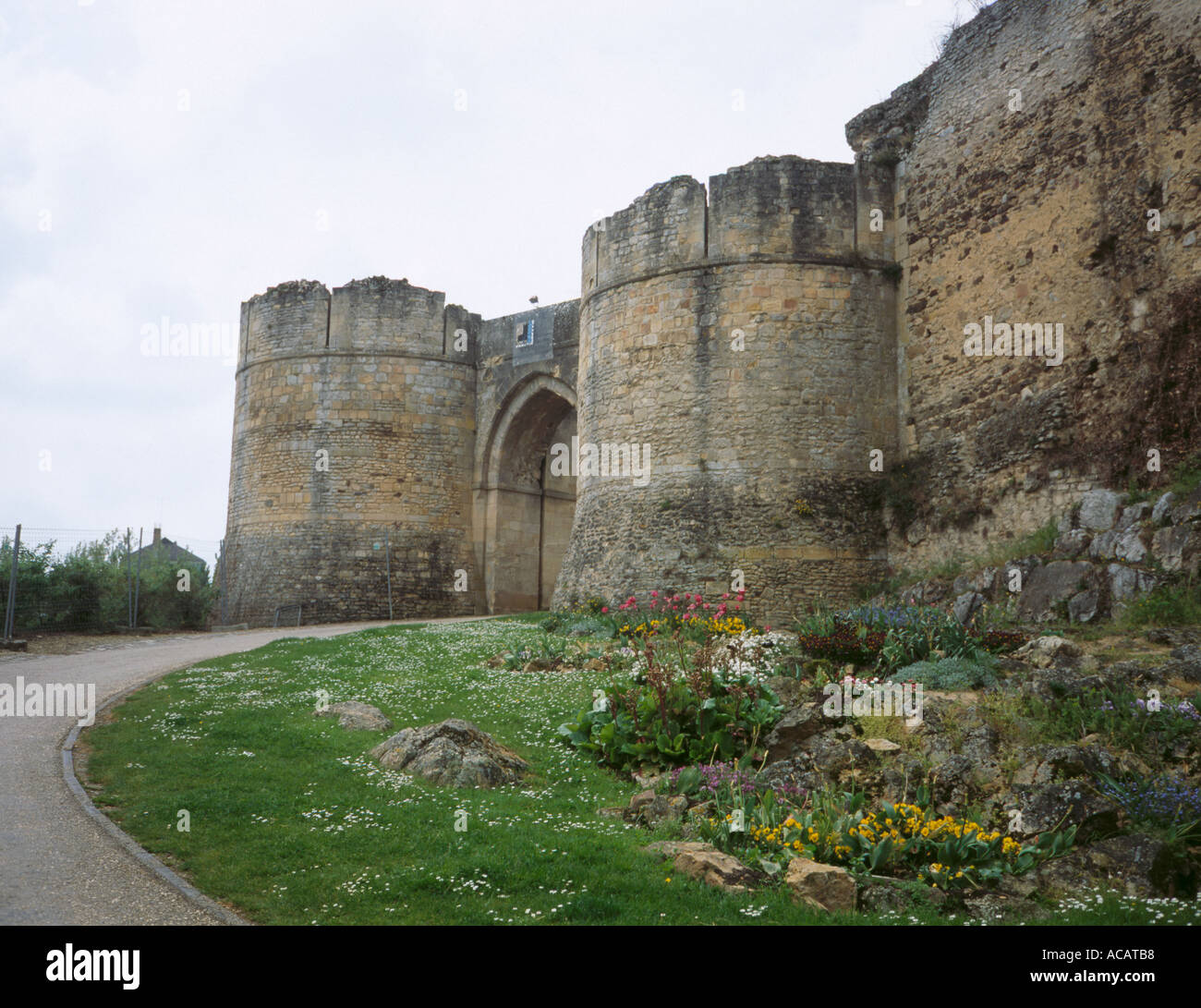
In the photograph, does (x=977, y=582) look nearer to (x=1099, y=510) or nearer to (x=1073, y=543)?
(x=1073, y=543)

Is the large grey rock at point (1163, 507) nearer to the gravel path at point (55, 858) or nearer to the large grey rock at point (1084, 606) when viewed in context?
the large grey rock at point (1084, 606)

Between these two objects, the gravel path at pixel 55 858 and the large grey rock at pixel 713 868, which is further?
the large grey rock at pixel 713 868

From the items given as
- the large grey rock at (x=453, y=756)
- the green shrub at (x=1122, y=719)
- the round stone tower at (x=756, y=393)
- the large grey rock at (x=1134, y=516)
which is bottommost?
the large grey rock at (x=453, y=756)

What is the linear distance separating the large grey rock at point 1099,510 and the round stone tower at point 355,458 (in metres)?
15.2

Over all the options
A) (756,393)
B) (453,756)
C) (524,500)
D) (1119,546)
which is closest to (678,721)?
(453,756)

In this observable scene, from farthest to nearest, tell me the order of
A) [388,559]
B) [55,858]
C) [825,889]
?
[388,559]
[55,858]
[825,889]

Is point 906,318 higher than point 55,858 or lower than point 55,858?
higher

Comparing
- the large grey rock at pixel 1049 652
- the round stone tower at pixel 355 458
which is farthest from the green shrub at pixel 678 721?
the round stone tower at pixel 355 458

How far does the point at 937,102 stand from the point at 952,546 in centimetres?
704

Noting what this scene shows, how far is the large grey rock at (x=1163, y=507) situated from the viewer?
10.5m

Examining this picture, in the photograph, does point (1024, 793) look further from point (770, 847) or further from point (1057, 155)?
point (1057, 155)

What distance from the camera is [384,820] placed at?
636cm

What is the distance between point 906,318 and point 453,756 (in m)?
11.9
